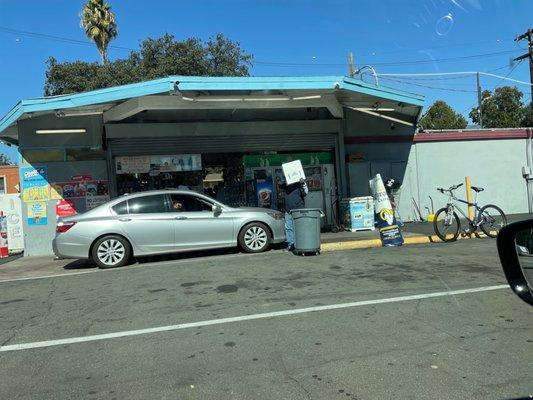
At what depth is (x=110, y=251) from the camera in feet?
37.1

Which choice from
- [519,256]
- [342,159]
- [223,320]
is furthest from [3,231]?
[519,256]

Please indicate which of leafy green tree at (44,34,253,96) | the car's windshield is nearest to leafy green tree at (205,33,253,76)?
leafy green tree at (44,34,253,96)

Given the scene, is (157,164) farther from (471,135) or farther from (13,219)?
(471,135)

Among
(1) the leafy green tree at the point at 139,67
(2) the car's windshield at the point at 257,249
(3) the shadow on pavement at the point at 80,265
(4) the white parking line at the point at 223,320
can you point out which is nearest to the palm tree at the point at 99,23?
(1) the leafy green tree at the point at 139,67

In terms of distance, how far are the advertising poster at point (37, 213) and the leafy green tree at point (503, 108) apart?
41440mm

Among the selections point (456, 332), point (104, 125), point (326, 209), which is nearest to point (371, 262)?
point (456, 332)

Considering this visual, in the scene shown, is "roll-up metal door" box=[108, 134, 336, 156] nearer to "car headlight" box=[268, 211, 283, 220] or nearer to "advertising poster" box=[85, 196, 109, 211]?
"advertising poster" box=[85, 196, 109, 211]

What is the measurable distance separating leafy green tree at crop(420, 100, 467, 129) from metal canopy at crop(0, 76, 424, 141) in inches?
1417

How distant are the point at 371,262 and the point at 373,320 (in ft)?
12.9

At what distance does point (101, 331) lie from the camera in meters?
6.16

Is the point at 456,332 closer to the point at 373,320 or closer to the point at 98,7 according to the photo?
the point at 373,320

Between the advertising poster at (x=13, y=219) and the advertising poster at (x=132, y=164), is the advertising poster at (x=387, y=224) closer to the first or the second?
the advertising poster at (x=132, y=164)

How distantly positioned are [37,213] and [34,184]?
82 centimetres

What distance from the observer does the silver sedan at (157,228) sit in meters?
11.2
